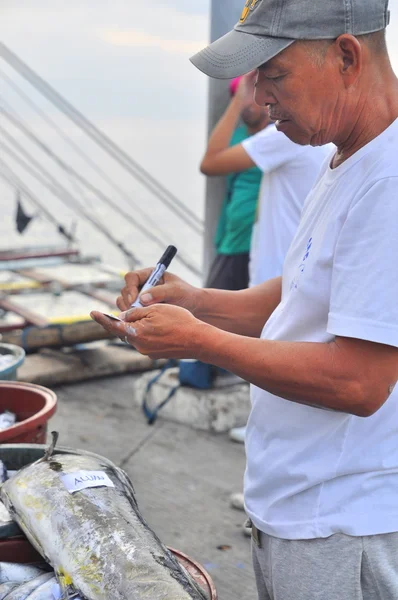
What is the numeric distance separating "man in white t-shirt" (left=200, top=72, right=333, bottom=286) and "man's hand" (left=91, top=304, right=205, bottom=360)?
2.08m

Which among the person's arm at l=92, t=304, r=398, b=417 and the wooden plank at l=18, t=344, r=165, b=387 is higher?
the person's arm at l=92, t=304, r=398, b=417

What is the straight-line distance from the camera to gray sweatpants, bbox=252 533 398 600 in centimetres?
146

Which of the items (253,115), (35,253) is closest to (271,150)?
(253,115)

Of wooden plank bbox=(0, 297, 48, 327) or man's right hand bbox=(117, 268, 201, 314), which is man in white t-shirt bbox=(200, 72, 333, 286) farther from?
wooden plank bbox=(0, 297, 48, 327)

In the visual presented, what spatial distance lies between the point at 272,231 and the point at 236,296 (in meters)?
1.85

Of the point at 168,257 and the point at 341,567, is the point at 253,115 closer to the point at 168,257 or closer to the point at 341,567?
the point at 168,257

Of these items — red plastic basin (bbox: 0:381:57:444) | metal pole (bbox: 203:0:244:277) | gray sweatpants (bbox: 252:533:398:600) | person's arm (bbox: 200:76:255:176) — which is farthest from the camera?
metal pole (bbox: 203:0:244:277)

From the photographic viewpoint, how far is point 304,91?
139cm

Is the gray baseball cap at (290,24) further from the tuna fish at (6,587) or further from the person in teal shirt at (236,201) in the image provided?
the person in teal shirt at (236,201)

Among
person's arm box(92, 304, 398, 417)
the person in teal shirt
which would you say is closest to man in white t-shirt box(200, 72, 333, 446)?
the person in teal shirt

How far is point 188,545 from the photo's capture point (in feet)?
11.0

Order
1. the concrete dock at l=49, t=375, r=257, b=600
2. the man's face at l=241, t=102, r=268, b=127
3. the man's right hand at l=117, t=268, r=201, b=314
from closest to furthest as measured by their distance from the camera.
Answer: the man's right hand at l=117, t=268, r=201, b=314, the concrete dock at l=49, t=375, r=257, b=600, the man's face at l=241, t=102, r=268, b=127

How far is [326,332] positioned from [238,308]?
19.7 inches

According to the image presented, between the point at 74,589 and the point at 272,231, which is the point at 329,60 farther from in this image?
the point at 272,231
